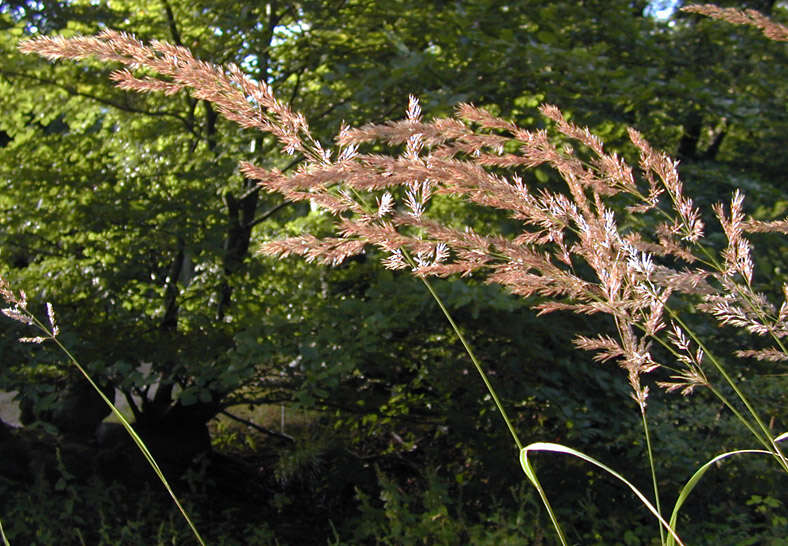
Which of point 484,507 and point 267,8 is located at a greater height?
point 267,8

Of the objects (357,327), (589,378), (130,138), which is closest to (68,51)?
(357,327)

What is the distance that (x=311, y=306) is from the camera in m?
4.12

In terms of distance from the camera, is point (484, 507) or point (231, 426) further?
point (231, 426)

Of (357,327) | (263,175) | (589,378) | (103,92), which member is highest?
(103,92)

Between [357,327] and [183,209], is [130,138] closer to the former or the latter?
[183,209]

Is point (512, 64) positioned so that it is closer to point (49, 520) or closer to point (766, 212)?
point (766, 212)

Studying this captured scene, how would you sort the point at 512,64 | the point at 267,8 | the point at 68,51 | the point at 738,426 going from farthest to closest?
1. the point at 267,8
2. the point at 512,64
3. the point at 738,426
4. the point at 68,51

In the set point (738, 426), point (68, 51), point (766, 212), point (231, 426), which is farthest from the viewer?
point (231, 426)

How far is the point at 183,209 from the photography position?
13.8 feet

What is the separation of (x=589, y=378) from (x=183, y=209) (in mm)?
2313

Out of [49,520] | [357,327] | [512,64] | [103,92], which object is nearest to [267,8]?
[103,92]

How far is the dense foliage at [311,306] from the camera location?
373 centimetres

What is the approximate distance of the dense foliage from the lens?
373cm

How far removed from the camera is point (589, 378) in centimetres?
410
